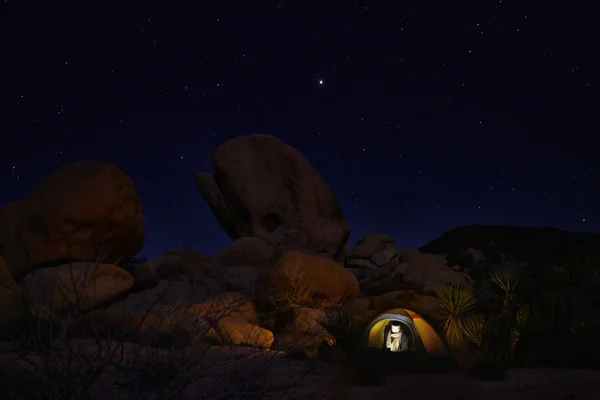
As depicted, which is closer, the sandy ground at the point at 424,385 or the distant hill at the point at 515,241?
the sandy ground at the point at 424,385

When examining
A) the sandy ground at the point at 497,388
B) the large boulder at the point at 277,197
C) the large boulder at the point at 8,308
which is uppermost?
the large boulder at the point at 277,197

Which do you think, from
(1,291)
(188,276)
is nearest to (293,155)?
(188,276)

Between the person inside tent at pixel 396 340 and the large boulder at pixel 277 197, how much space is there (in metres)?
11.5

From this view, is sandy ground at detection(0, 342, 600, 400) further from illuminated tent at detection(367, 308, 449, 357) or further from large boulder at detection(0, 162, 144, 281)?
large boulder at detection(0, 162, 144, 281)

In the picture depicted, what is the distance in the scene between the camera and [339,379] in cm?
840

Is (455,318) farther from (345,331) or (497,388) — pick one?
(497,388)

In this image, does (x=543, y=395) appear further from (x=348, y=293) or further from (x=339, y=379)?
(x=348, y=293)

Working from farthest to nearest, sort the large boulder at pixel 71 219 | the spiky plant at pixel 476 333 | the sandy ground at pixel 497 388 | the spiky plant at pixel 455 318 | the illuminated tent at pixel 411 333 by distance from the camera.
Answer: the large boulder at pixel 71 219 < the spiky plant at pixel 455 318 < the illuminated tent at pixel 411 333 < the spiky plant at pixel 476 333 < the sandy ground at pixel 497 388

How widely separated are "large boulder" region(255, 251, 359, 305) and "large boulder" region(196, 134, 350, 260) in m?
7.14

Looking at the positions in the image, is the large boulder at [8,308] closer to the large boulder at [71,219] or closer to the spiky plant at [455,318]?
the large boulder at [71,219]

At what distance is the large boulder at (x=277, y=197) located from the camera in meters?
24.6

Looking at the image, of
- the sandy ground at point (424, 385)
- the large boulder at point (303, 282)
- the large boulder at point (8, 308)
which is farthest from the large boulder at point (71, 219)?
the sandy ground at point (424, 385)

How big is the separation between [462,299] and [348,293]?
3.65 m

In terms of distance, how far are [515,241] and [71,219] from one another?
110 feet
